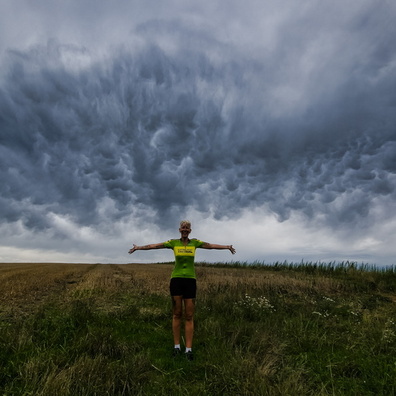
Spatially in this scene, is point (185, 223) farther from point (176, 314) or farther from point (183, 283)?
point (176, 314)

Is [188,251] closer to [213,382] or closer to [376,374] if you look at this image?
[213,382]

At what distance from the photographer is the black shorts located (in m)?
7.74

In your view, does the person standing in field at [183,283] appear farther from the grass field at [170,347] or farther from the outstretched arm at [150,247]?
the grass field at [170,347]

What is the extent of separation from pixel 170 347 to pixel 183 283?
181 centimetres

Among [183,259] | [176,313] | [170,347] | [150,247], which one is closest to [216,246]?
[183,259]

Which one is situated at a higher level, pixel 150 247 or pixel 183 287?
pixel 150 247

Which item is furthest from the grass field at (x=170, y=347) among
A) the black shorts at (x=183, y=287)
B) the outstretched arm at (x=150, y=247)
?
the outstretched arm at (x=150, y=247)

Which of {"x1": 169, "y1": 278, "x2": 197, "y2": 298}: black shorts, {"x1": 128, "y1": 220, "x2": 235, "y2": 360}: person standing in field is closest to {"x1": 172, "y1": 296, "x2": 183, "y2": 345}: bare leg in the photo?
{"x1": 128, "y1": 220, "x2": 235, "y2": 360}: person standing in field

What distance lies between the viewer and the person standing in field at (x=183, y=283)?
7.73 m

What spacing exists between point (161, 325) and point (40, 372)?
4.88 m

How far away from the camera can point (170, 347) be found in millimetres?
8336

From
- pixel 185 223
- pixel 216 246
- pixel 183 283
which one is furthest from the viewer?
pixel 216 246

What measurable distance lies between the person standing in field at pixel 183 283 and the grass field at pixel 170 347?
53 centimetres

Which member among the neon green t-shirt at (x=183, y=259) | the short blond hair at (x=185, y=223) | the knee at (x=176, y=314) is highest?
the short blond hair at (x=185, y=223)
